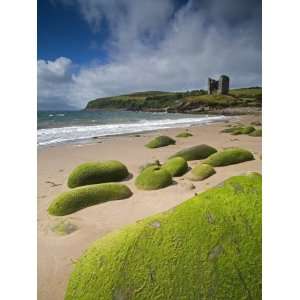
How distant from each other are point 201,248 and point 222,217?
0.20 m

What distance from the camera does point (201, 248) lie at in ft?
3.97

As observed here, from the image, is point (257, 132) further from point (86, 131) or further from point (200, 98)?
point (86, 131)

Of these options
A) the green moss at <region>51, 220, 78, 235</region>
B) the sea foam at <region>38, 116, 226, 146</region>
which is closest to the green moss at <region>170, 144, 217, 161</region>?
the green moss at <region>51, 220, 78, 235</region>

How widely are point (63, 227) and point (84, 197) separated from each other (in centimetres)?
44

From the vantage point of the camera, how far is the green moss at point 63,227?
2123mm

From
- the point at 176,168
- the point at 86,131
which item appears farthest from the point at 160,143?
the point at 86,131

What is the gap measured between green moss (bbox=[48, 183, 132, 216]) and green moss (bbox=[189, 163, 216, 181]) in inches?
36.9

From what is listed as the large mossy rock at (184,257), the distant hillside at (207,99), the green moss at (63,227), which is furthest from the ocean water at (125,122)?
the large mossy rock at (184,257)

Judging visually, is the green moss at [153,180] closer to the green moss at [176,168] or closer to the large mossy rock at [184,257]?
the green moss at [176,168]

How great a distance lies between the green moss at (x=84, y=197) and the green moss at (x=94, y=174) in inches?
19.8

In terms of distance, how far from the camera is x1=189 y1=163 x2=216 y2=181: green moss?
3.26m

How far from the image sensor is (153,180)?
3.04 metres
